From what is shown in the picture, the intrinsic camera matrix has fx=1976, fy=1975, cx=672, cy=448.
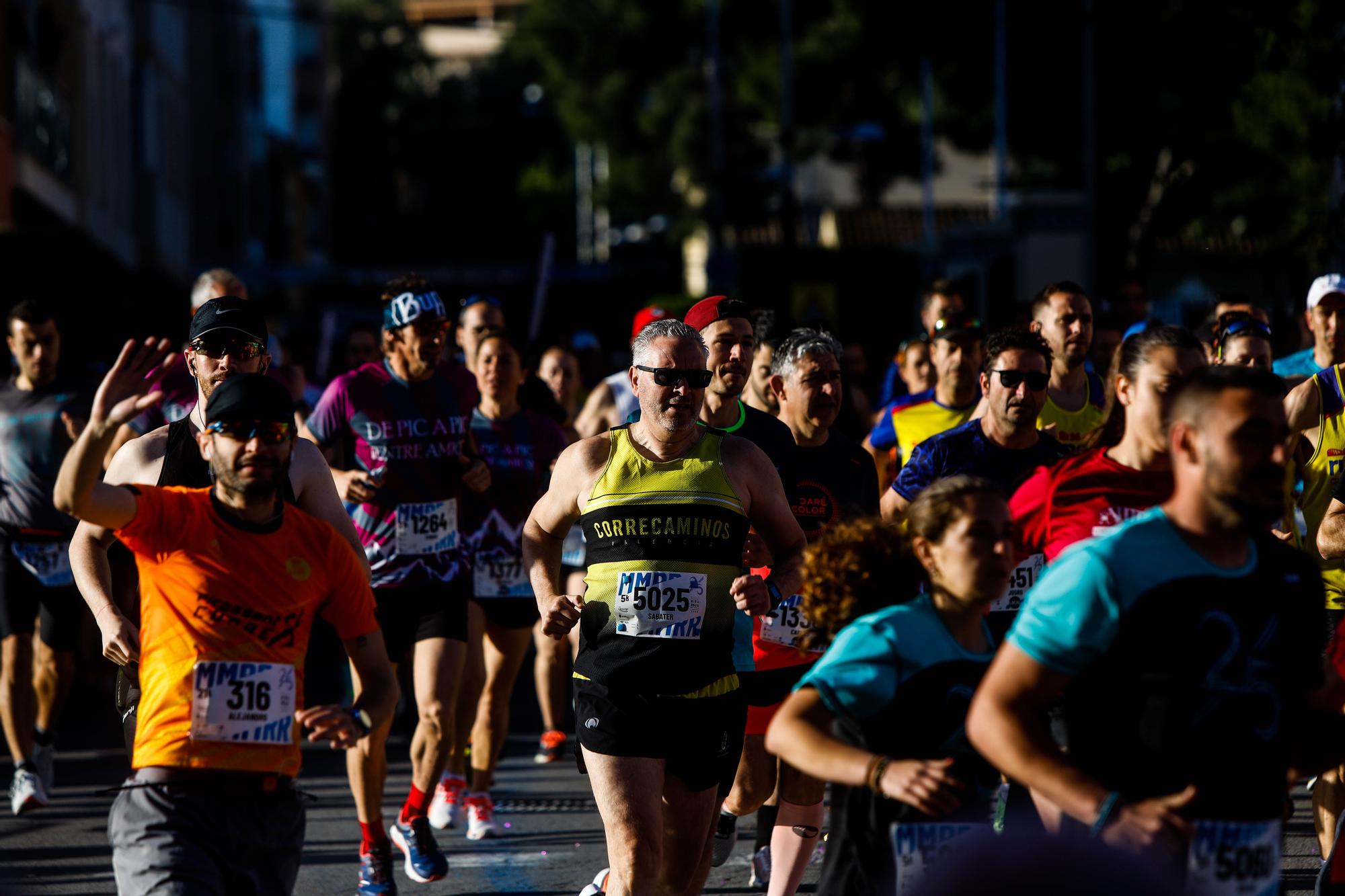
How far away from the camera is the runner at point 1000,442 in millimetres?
6707

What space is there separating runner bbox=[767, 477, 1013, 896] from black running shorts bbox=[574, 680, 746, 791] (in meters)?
1.48

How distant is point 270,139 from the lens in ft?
183

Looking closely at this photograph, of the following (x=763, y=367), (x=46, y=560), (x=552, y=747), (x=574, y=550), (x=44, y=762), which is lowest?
(x=552, y=747)

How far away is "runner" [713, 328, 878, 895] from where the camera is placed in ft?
22.7

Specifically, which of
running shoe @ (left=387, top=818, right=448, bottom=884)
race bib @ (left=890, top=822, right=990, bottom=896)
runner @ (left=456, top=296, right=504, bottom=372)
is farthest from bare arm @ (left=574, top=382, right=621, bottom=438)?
race bib @ (left=890, top=822, right=990, bottom=896)

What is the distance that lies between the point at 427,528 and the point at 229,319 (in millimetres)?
2199

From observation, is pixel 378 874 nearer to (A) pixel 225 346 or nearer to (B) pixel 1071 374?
(A) pixel 225 346

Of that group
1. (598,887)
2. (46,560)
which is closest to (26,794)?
(46,560)

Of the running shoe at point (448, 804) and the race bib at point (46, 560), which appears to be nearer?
the running shoe at point (448, 804)

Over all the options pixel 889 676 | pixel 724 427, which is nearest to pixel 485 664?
pixel 724 427

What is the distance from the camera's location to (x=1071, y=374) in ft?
27.9

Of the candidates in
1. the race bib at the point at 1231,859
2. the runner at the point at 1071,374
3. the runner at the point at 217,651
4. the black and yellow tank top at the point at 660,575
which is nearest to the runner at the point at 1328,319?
the runner at the point at 1071,374

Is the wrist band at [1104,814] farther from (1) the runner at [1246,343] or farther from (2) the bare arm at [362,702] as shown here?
(1) the runner at [1246,343]

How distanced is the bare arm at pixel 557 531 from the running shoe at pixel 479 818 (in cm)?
258
